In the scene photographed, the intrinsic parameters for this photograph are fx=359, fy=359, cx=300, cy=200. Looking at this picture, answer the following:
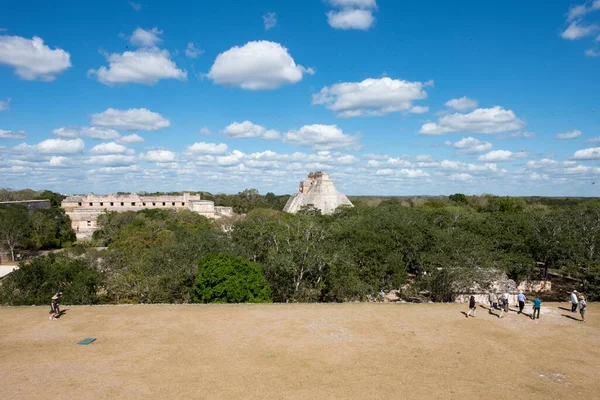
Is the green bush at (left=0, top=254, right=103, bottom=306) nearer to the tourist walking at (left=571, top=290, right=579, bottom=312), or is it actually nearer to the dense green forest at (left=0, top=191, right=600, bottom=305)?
the dense green forest at (left=0, top=191, right=600, bottom=305)

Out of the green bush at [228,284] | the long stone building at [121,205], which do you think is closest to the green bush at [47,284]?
the green bush at [228,284]

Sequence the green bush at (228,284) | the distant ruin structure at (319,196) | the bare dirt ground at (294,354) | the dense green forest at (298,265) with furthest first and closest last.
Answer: the distant ruin structure at (319,196) → the dense green forest at (298,265) → the green bush at (228,284) → the bare dirt ground at (294,354)

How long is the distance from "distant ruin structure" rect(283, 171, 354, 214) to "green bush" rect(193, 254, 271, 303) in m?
25.9

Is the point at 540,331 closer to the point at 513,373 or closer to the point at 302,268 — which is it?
the point at 513,373

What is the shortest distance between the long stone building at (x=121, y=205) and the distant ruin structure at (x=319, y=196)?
377 inches

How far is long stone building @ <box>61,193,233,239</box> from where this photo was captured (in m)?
43.0

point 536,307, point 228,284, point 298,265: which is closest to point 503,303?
point 536,307

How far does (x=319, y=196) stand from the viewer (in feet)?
136

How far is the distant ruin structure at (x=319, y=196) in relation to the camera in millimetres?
40750

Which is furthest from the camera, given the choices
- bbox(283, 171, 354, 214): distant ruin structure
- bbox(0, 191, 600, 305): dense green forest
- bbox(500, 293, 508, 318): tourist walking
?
bbox(283, 171, 354, 214): distant ruin structure

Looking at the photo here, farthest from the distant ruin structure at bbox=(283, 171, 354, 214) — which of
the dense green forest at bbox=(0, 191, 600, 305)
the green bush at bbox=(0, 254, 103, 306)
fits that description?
the green bush at bbox=(0, 254, 103, 306)

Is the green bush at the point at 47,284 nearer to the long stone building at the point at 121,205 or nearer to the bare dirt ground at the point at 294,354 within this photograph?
the bare dirt ground at the point at 294,354

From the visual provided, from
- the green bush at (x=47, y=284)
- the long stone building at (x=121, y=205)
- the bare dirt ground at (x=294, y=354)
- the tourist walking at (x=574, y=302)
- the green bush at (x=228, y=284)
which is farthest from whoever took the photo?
the long stone building at (x=121, y=205)

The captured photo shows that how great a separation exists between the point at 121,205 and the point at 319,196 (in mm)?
27441
